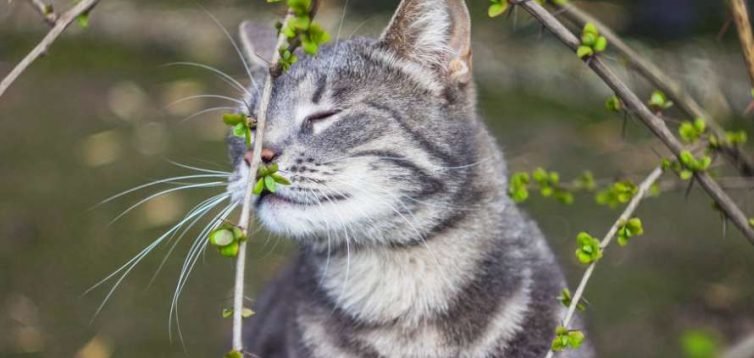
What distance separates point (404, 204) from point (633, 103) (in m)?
0.56

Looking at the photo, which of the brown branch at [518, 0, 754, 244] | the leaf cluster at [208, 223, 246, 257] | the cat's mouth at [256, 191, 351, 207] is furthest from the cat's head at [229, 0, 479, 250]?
the leaf cluster at [208, 223, 246, 257]

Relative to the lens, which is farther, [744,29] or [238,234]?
[744,29]

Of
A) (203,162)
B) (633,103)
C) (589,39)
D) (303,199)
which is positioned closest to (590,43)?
(589,39)

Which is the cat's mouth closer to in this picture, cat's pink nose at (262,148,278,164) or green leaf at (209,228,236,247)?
cat's pink nose at (262,148,278,164)

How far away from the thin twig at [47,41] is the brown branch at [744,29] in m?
1.41

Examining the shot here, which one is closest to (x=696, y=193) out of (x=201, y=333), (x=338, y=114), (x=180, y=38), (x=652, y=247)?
(x=652, y=247)

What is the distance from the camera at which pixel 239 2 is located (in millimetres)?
5645

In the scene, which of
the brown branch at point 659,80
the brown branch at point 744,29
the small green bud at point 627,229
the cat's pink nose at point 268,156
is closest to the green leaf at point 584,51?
the brown branch at point 659,80

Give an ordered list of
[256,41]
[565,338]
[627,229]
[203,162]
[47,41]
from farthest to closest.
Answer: [203,162] < [256,41] < [627,229] < [565,338] < [47,41]

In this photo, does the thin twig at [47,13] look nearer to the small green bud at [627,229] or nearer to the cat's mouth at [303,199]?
the cat's mouth at [303,199]

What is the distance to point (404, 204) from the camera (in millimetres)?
2172

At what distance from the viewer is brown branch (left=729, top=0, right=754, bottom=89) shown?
2.15 meters

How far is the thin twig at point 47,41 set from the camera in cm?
155

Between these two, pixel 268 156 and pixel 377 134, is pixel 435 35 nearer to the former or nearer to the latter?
pixel 377 134
